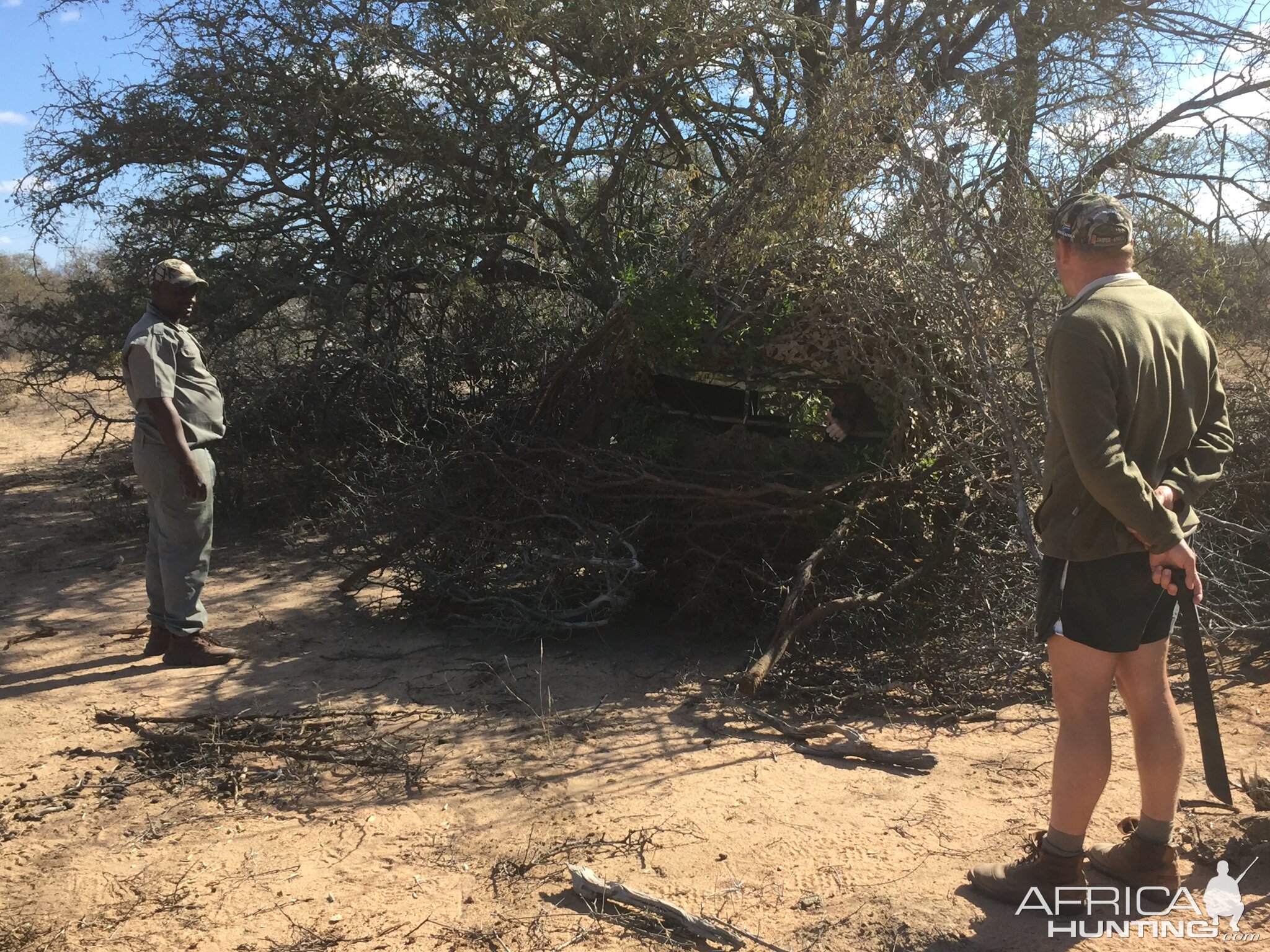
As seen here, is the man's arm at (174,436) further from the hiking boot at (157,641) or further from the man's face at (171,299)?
the hiking boot at (157,641)

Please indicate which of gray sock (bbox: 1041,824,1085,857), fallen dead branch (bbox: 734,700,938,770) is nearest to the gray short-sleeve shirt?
fallen dead branch (bbox: 734,700,938,770)

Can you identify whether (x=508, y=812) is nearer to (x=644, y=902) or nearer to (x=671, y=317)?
(x=644, y=902)

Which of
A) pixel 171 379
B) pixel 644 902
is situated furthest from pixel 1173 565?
pixel 171 379

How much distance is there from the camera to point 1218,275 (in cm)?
520

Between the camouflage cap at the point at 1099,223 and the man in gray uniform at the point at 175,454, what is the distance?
383 centimetres

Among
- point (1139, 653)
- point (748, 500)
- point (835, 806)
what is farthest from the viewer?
point (748, 500)

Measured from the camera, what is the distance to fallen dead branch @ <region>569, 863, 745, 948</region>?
8.45 feet

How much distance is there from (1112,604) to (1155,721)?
0.35 m

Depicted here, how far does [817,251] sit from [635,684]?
2.38 metres

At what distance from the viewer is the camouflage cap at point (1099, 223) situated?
8.09 feet

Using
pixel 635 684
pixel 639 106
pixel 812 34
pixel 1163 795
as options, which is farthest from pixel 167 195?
pixel 1163 795

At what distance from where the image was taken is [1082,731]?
253 centimetres

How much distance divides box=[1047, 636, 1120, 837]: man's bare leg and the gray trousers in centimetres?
384

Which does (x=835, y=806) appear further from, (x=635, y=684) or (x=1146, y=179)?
(x=1146, y=179)
